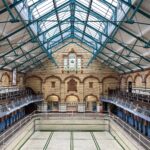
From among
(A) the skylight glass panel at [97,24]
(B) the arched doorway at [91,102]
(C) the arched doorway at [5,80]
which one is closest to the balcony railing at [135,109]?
(B) the arched doorway at [91,102]

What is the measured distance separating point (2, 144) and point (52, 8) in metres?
13.3

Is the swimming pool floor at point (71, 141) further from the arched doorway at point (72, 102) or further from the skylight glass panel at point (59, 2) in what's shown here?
the skylight glass panel at point (59, 2)

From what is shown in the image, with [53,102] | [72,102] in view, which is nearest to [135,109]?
[72,102]

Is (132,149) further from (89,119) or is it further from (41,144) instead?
(89,119)

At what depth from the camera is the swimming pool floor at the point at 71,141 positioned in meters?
27.8

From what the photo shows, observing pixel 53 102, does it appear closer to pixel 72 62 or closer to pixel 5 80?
pixel 72 62

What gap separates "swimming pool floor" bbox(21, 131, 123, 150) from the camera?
2780 centimetres

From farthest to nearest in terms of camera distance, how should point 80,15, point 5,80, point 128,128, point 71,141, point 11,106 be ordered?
point 5,80 < point 71,141 < point 80,15 < point 128,128 < point 11,106

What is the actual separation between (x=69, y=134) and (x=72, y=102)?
11829 mm

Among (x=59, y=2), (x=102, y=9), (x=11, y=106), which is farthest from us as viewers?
(x=11, y=106)

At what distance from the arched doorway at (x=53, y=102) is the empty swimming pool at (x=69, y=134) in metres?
8.32

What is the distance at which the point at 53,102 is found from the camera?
153 ft

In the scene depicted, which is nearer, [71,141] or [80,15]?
[80,15]

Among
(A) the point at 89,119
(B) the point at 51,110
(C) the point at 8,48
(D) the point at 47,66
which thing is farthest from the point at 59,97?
(C) the point at 8,48
